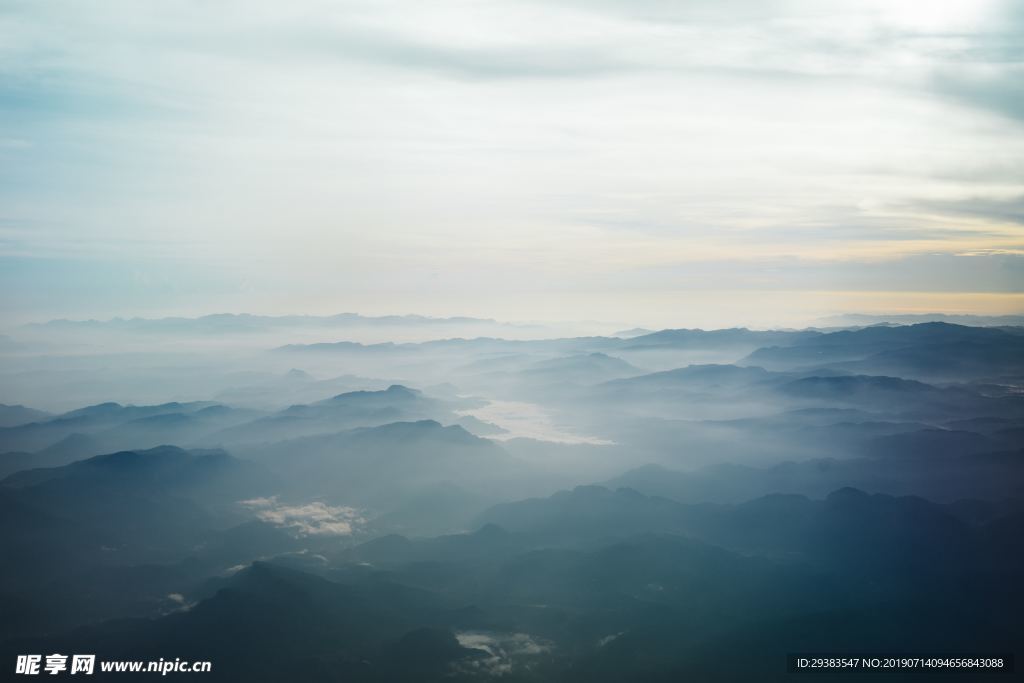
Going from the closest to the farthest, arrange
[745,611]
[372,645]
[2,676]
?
[2,676] < [372,645] < [745,611]

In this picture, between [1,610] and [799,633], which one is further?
[1,610]

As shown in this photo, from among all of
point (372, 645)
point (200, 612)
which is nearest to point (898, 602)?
point (372, 645)

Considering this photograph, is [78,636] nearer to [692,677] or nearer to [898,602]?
[692,677]

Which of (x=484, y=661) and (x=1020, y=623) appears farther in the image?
(x=1020, y=623)

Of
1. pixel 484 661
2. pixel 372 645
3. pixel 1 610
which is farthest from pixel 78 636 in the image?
pixel 484 661

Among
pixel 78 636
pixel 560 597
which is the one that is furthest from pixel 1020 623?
pixel 78 636

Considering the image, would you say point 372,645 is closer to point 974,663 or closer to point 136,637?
point 136,637

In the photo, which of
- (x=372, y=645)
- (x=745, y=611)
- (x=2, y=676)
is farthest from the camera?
(x=745, y=611)

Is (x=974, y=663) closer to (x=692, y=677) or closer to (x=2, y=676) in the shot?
(x=692, y=677)

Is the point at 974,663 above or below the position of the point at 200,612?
below
